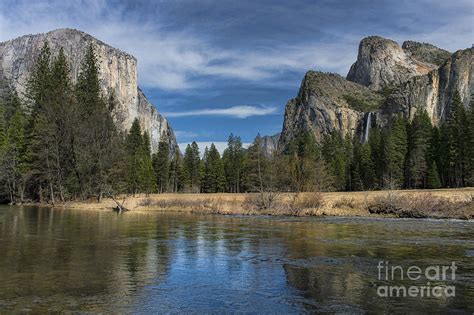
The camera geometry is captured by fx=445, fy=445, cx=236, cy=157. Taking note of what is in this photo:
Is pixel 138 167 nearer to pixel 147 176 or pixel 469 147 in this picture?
pixel 147 176

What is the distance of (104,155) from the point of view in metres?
59.4

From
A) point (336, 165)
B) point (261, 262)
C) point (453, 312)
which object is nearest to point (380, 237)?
point (261, 262)

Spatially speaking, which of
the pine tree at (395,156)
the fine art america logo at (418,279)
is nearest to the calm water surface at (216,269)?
the fine art america logo at (418,279)

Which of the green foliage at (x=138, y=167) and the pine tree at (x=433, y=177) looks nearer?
the pine tree at (x=433, y=177)

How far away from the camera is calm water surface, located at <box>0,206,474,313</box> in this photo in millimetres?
10148

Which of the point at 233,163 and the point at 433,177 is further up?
the point at 233,163

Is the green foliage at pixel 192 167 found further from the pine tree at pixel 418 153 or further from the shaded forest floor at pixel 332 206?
the shaded forest floor at pixel 332 206

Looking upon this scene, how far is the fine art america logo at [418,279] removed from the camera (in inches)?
441

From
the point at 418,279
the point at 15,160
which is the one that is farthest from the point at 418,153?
the point at 418,279

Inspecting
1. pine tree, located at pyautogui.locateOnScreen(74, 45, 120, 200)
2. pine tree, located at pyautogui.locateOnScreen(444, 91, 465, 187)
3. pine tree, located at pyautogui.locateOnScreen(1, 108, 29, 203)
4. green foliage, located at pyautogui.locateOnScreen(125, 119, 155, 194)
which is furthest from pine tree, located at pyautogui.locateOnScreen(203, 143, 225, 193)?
pine tree, located at pyautogui.locateOnScreen(1, 108, 29, 203)

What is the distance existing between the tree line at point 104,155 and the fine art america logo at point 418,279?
2946 cm

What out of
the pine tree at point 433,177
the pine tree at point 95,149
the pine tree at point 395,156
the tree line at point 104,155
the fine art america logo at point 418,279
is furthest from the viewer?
the pine tree at point 395,156

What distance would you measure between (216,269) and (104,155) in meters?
48.1

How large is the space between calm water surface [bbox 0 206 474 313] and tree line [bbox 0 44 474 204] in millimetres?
22543
